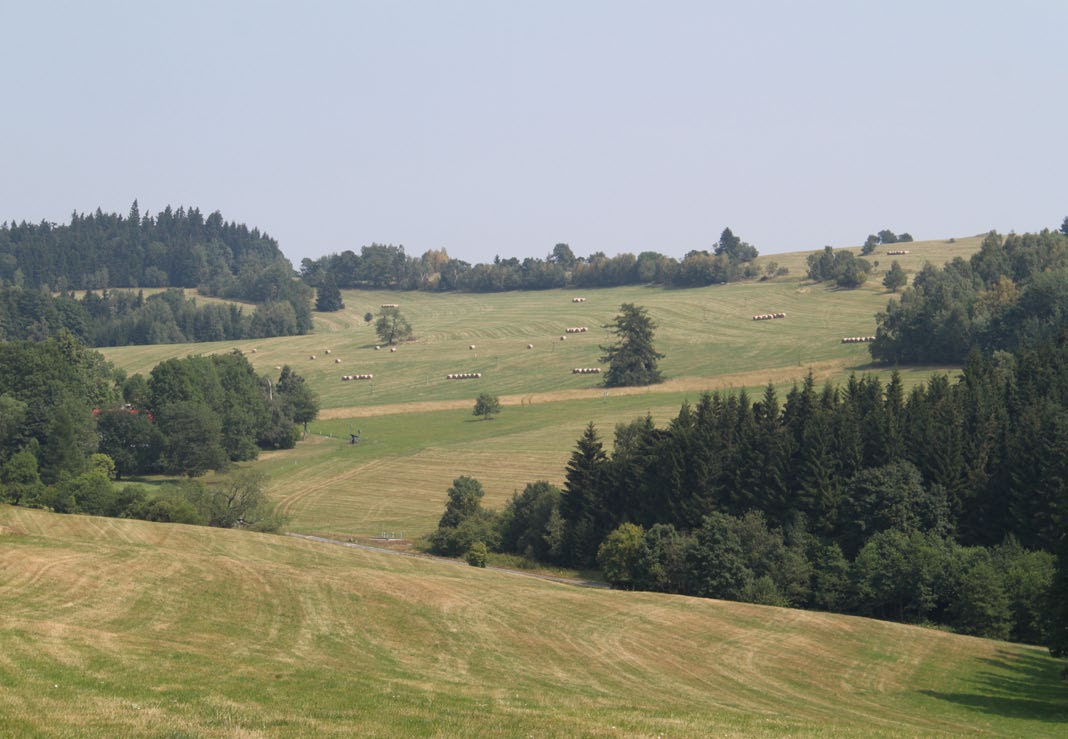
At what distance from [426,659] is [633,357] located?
136 metres

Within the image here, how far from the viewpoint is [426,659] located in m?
44.2

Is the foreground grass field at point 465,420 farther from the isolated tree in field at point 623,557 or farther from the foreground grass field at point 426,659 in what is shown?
the foreground grass field at point 426,659

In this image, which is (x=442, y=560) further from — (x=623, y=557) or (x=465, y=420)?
(x=465, y=420)

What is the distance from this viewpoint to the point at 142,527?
78.3 meters

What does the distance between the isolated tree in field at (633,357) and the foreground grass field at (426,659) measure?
102 m

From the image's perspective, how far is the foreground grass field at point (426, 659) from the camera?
2795cm

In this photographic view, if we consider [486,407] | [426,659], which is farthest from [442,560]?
[486,407]

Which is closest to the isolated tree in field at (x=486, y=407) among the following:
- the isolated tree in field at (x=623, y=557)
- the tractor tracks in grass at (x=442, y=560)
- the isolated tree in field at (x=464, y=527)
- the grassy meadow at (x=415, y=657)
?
the isolated tree in field at (x=464, y=527)

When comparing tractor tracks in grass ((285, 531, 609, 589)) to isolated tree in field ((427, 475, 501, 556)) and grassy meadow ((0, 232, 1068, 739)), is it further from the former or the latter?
grassy meadow ((0, 232, 1068, 739))

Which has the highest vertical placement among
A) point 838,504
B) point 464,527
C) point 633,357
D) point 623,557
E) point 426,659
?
point 633,357

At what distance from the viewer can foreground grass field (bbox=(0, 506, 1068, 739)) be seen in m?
28.0

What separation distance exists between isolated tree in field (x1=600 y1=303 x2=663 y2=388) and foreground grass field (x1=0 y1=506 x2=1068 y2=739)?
101549mm

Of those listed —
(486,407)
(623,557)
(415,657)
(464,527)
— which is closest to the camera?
(415,657)

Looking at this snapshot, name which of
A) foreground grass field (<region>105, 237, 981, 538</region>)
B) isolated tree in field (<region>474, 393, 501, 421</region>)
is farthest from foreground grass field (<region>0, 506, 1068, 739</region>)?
isolated tree in field (<region>474, 393, 501, 421</region>)
